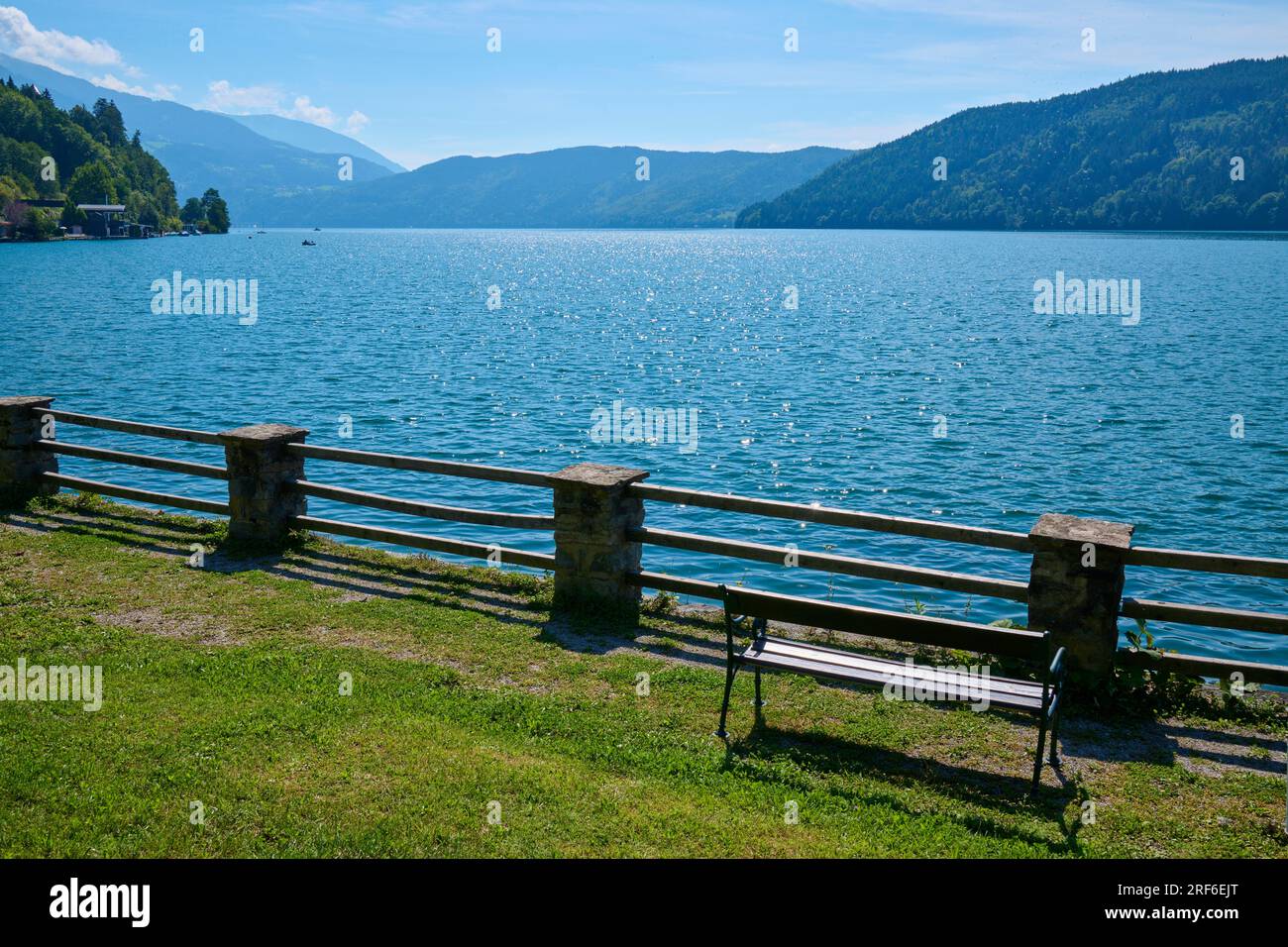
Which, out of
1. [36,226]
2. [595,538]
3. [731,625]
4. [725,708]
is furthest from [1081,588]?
[36,226]

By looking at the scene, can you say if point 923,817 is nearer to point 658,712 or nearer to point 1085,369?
point 658,712

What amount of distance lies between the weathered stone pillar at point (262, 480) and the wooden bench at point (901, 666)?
702 cm

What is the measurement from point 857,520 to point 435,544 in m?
5.07

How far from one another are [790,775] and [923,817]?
1.01 m

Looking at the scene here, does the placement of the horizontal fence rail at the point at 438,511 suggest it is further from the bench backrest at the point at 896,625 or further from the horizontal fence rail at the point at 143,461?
the bench backrest at the point at 896,625

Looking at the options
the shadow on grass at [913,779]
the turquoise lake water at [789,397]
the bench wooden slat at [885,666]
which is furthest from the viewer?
the turquoise lake water at [789,397]

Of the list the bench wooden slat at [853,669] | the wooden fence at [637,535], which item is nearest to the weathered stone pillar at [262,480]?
the wooden fence at [637,535]

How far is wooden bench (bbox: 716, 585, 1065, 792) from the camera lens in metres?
7.46

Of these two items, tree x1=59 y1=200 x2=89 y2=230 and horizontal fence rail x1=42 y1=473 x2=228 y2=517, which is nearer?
horizontal fence rail x1=42 y1=473 x2=228 y2=517

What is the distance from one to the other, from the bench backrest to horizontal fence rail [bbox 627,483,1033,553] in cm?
163

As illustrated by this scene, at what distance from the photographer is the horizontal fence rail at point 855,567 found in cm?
966

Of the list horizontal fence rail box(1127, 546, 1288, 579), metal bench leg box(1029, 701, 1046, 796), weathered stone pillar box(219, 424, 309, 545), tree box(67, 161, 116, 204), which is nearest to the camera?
metal bench leg box(1029, 701, 1046, 796)

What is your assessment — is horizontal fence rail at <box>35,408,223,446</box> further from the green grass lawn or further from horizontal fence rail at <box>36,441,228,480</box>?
the green grass lawn

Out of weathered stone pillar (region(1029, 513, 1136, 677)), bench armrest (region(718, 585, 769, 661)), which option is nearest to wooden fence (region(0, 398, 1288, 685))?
weathered stone pillar (region(1029, 513, 1136, 677))
